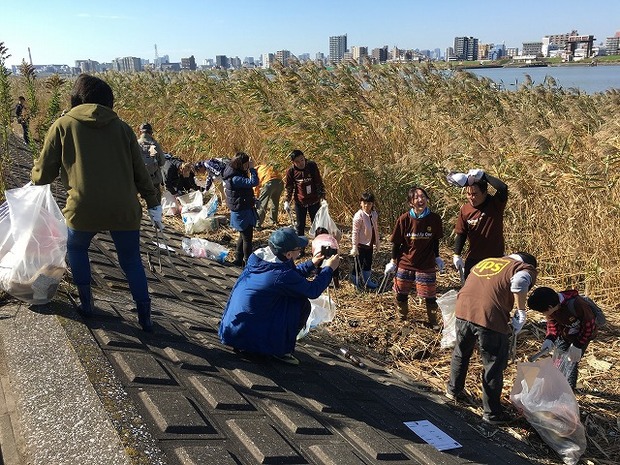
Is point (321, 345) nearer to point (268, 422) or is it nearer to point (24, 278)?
point (268, 422)

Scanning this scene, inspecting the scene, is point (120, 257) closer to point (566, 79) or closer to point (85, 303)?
point (85, 303)

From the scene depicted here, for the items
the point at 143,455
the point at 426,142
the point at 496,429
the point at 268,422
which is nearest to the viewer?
the point at 143,455

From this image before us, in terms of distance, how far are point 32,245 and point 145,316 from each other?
0.85 metres

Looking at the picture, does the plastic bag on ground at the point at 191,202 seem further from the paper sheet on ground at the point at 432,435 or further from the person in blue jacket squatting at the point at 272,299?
the paper sheet on ground at the point at 432,435

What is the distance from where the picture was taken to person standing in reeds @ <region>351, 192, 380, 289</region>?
20.0ft

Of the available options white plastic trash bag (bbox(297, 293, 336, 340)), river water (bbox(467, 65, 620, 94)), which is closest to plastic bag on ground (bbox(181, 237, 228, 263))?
white plastic trash bag (bbox(297, 293, 336, 340))

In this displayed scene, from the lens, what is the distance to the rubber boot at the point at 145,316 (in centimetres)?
359

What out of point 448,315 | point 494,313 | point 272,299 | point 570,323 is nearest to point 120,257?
point 272,299

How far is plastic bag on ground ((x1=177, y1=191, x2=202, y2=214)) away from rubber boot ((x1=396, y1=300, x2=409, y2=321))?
414 cm

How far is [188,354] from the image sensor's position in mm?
3430

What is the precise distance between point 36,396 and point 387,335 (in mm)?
3291

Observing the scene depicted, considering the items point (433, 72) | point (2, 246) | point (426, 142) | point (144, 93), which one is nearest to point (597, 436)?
point (2, 246)

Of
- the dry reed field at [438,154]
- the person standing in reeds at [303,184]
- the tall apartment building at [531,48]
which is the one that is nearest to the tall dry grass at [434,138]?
the dry reed field at [438,154]

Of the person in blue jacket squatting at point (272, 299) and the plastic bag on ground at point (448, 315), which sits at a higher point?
the person in blue jacket squatting at point (272, 299)
